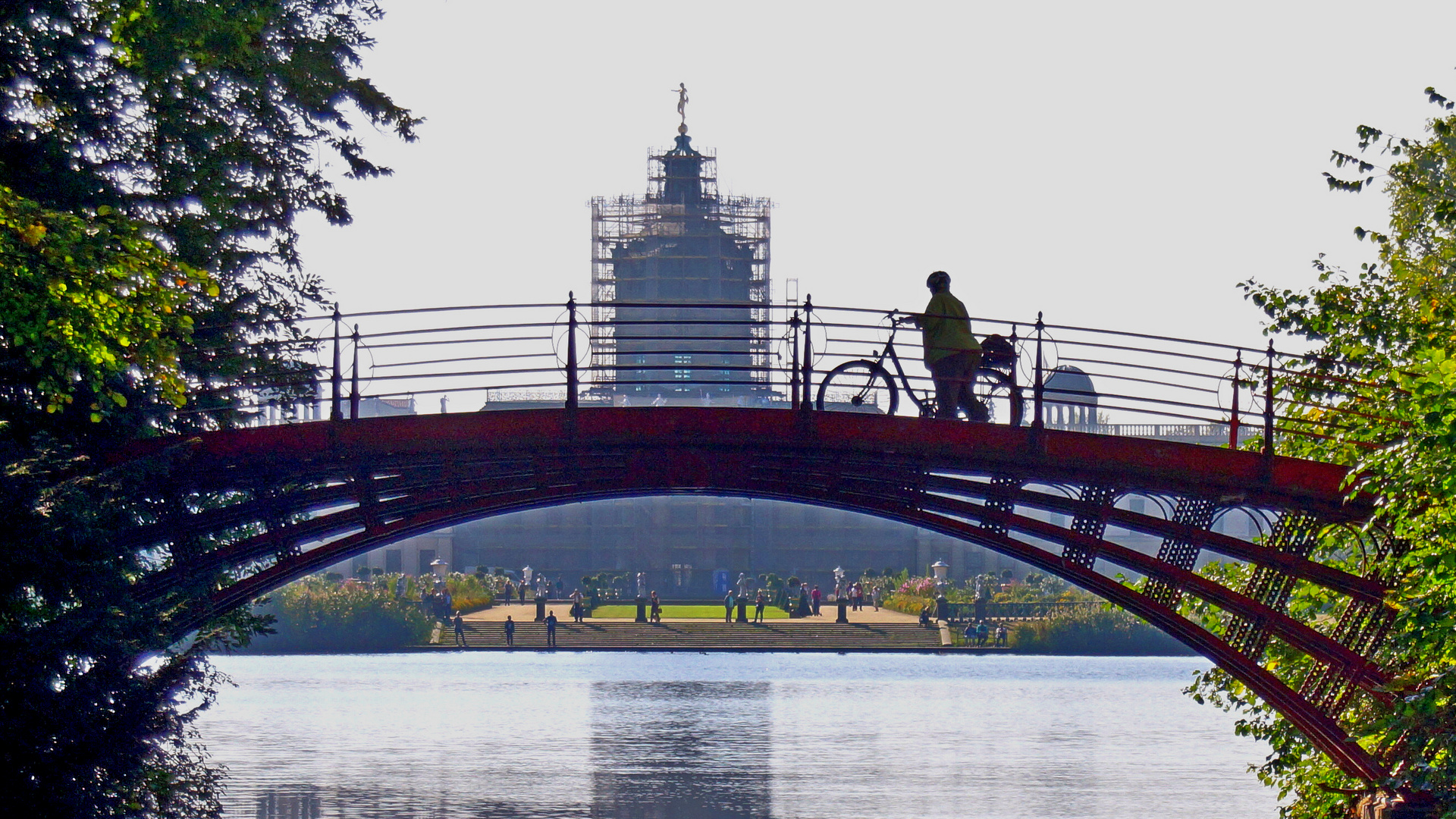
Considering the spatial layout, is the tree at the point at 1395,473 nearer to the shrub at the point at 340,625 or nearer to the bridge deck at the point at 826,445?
the bridge deck at the point at 826,445

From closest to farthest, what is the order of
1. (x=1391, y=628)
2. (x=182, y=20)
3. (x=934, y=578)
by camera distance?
(x=182, y=20) < (x=1391, y=628) < (x=934, y=578)

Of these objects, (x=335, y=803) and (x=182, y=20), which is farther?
(x=335, y=803)

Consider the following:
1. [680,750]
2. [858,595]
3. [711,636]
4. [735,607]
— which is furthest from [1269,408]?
[858,595]

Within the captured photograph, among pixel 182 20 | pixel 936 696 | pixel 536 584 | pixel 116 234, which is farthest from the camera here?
pixel 536 584

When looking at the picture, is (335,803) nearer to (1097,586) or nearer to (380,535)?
(380,535)

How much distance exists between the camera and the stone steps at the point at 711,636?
5819 cm

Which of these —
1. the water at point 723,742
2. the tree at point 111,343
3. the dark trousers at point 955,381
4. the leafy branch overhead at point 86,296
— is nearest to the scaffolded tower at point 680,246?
the water at point 723,742

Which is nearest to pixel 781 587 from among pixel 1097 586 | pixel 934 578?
pixel 934 578

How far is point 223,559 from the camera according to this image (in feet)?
56.0

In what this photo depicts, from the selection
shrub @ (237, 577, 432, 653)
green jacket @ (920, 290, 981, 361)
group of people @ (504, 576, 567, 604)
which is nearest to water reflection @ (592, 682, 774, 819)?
green jacket @ (920, 290, 981, 361)

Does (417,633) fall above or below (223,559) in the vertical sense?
below

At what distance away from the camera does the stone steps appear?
58188 mm

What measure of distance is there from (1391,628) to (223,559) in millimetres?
11556

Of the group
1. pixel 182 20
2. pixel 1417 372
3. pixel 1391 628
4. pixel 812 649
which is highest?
pixel 182 20
